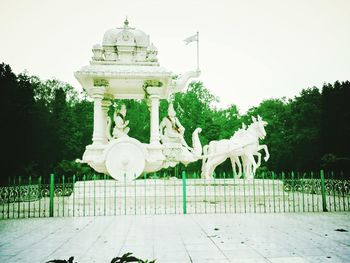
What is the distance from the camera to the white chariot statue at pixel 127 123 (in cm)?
1381

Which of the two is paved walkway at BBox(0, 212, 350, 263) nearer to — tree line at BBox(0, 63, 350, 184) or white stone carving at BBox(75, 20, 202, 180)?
white stone carving at BBox(75, 20, 202, 180)

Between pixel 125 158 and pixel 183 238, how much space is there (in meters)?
7.24

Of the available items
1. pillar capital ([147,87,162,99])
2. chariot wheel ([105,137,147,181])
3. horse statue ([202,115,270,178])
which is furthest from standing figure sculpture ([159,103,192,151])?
chariot wheel ([105,137,147,181])

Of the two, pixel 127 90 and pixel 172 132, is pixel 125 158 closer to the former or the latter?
pixel 172 132

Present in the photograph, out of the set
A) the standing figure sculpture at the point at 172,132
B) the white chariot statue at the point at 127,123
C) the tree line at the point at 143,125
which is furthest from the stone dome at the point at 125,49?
the tree line at the point at 143,125

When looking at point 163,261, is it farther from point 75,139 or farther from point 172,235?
point 75,139

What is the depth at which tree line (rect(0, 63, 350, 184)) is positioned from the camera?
28484 millimetres

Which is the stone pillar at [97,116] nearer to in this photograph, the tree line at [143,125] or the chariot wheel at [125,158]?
the chariot wheel at [125,158]

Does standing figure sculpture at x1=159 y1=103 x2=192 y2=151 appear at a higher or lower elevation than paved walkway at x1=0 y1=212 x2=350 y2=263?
higher

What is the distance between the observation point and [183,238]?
6945 millimetres

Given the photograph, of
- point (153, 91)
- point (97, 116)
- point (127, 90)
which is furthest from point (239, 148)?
point (97, 116)

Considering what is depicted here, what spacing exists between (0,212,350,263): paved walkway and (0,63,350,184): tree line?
1692cm

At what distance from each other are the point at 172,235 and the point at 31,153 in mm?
27221

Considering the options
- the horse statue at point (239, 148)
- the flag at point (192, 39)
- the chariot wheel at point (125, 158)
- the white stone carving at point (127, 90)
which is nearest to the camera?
the chariot wheel at point (125, 158)
